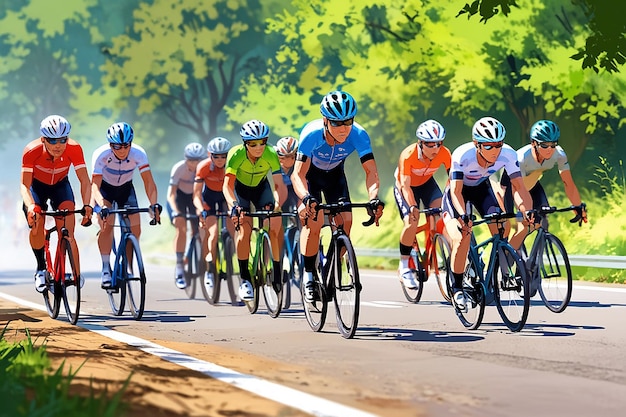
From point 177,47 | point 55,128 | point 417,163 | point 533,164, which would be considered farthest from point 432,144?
point 177,47

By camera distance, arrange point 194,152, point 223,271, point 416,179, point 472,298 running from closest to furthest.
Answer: point 472,298, point 416,179, point 223,271, point 194,152

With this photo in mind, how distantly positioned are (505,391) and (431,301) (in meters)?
8.32

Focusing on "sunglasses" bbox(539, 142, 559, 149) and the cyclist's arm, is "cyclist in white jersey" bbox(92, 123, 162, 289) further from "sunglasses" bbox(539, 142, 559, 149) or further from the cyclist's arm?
"sunglasses" bbox(539, 142, 559, 149)

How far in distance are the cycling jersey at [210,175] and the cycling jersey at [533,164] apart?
4.58 meters

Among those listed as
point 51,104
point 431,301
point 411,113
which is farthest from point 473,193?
point 51,104

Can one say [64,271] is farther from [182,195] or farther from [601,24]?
[601,24]

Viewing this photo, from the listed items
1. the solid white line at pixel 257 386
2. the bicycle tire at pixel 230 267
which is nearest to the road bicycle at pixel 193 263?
the bicycle tire at pixel 230 267

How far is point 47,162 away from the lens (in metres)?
13.9

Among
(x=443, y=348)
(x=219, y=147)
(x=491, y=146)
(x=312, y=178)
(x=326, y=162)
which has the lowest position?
(x=443, y=348)

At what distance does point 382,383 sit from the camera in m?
8.55

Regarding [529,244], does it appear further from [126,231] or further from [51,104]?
[51,104]

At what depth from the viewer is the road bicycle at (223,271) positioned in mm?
16547

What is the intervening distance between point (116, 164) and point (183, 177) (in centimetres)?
478

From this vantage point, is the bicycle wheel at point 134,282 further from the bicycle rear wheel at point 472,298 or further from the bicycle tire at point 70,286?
the bicycle rear wheel at point 472,298
